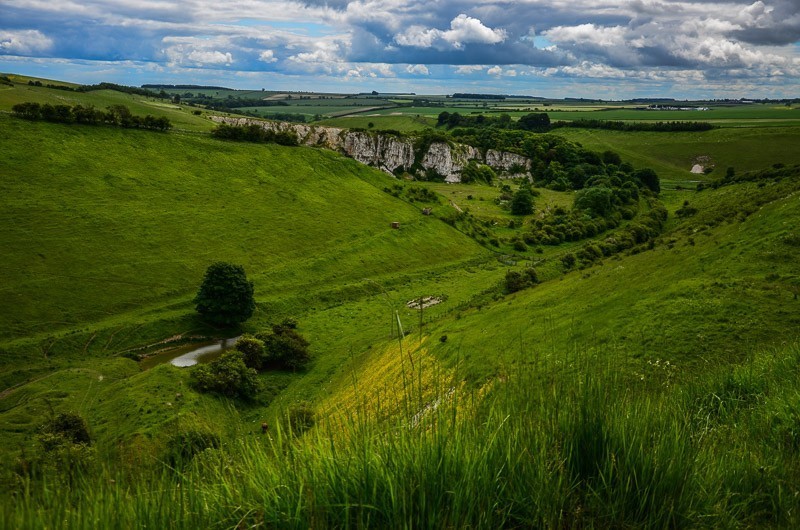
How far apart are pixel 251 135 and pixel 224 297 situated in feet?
203

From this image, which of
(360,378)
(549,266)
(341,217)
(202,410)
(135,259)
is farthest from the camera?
(341,217)

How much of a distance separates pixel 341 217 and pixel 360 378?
5760 centimetres

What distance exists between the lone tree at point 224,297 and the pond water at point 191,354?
8.96ft

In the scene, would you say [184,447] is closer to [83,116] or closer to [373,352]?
[373,352]

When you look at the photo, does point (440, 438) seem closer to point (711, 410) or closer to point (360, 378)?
point (711, 410)

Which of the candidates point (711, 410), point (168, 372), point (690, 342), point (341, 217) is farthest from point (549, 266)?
point (711, 410)

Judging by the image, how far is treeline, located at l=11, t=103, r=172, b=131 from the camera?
84312mm

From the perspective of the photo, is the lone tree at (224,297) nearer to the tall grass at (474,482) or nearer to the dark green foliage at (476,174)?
the tall grass at (474,482)

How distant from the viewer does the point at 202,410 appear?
121 feet

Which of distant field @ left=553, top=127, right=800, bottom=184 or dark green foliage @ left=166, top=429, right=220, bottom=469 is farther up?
distant field @ left=553, top=127, right=800, bottom=184

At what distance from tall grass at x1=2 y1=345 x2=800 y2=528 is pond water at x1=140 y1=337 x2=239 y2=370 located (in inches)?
1932

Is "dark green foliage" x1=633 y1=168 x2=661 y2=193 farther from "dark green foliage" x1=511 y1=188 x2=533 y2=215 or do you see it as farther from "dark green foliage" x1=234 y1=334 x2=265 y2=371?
"dark green foliage" x1=234 y1=334 x2=265 y2=371

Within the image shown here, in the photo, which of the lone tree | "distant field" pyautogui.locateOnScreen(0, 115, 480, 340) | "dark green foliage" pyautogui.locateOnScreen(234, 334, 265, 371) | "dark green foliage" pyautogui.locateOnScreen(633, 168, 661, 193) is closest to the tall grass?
"dark green foliage" pyautogui.locateOnScreen(234, 334, 265, 371)

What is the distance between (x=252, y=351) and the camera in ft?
158
